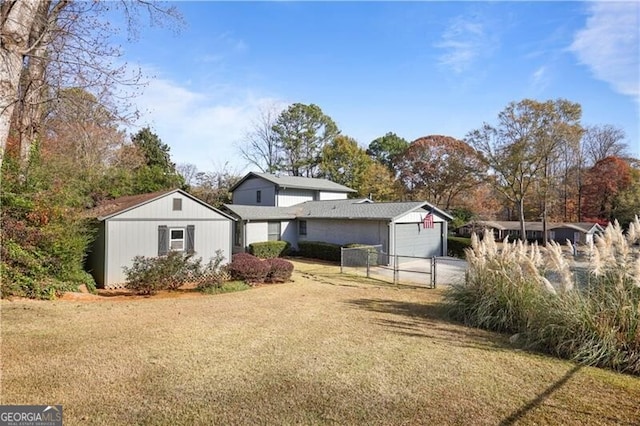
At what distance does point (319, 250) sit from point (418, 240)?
5783 millimetres

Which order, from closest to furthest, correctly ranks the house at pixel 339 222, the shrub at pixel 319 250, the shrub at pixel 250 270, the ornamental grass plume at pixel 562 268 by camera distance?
the ornamental grass plume at pixel 562 268, the shrub at pixel 250 270, the house at pixel 339 222, the shrub at pixel 319 250

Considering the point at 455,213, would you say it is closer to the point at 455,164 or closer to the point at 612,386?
the point at 455,164

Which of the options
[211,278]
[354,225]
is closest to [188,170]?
[354,225]

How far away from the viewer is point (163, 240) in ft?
43.7

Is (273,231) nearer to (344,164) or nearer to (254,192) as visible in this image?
(254,192)

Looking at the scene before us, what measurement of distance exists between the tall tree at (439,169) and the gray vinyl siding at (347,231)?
18.9 m

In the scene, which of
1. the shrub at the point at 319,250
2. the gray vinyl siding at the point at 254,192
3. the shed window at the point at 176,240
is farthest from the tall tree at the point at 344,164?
the shed window at the point at 176,240

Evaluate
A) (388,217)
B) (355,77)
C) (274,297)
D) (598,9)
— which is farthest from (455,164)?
(274,297)

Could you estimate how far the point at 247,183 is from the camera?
2786 cm

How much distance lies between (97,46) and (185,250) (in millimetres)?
8326

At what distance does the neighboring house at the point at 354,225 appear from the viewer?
18.5 meters

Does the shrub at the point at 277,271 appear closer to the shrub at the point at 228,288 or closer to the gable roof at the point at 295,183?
the shrub at the point at 228,288

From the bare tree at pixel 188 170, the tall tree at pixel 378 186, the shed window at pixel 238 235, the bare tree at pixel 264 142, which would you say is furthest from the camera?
the bare tree at pixel 264 142

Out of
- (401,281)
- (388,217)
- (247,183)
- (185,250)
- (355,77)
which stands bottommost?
(401,281)
